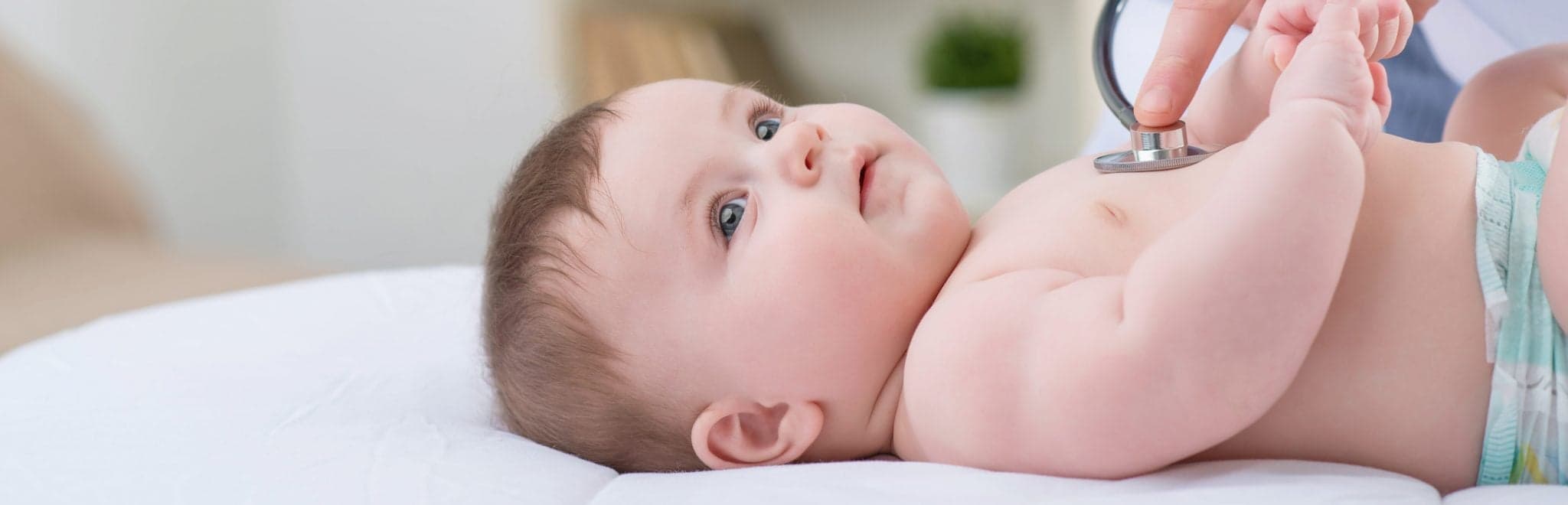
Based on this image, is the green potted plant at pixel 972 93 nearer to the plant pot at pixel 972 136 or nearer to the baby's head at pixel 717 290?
the plant pot at pixel 972 136

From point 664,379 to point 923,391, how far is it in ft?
0.70

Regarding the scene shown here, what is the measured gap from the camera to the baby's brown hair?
100 centimetres

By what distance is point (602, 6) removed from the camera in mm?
3193

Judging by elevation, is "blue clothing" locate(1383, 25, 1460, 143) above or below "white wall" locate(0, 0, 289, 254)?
above

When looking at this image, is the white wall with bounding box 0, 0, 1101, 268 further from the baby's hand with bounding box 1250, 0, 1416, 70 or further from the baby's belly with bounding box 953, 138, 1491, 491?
the baby's belly with bounding box 953, 138, 1491, 491

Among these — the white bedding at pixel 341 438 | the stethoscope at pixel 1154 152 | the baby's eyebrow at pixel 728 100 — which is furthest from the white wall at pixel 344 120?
the stethoscope at pixel 1154 152

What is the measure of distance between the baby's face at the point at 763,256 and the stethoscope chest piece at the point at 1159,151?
15 cm

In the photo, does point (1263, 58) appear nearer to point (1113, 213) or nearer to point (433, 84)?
point (1113, 213)

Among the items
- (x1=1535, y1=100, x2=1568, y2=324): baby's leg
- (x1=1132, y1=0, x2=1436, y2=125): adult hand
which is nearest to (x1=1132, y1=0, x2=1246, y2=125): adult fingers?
(x1=1132, y1=0, x2=1436, y2=125): adult hand

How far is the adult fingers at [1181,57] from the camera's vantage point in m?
0.97

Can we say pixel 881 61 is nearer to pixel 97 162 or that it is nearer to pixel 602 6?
pixel 602 6

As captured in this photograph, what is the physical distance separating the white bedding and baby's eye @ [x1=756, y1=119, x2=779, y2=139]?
321mm

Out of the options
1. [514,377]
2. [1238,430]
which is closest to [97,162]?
[514,377]

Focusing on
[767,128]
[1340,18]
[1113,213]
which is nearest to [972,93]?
[767,128]
